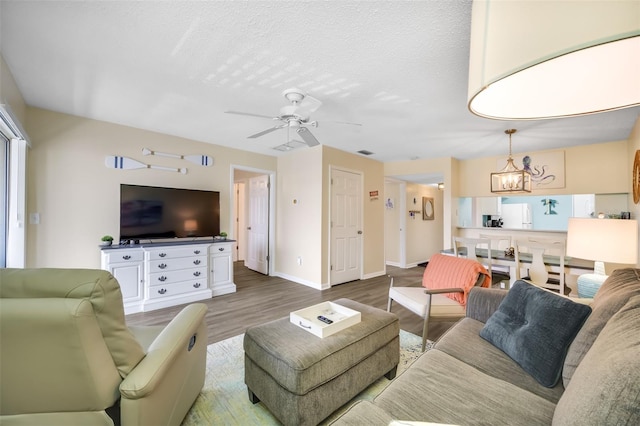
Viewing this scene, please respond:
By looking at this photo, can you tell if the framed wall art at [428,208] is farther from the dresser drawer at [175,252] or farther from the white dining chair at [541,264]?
the dresser drawer at [175,252]

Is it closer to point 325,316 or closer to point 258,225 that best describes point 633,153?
point 325,316

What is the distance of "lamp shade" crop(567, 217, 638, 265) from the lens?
203 cm

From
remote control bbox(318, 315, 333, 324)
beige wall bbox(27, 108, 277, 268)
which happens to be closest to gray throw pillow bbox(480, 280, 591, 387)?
remote control bbox(318, 315, 333, 324)

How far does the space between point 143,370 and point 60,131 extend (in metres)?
3.61

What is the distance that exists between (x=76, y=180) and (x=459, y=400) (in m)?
4.39

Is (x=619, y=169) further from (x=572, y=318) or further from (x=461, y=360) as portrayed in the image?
(x=461, y=360)

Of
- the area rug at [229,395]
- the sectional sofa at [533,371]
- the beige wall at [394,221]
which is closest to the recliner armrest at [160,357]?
the area rug at [229,395]

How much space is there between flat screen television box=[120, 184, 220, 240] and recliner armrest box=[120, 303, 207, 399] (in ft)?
8.33

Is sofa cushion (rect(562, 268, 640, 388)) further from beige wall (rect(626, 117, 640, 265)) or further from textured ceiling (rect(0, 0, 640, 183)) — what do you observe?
beige wall (rect(626, 117, 640, 265))

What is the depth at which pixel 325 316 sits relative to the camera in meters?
1.85

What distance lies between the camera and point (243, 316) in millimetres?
3143

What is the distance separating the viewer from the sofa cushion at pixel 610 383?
2.24 feet

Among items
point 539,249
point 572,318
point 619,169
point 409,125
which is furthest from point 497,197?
point 572,318

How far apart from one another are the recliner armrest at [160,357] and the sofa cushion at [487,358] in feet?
4.66
